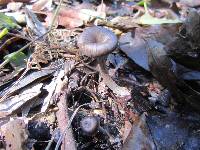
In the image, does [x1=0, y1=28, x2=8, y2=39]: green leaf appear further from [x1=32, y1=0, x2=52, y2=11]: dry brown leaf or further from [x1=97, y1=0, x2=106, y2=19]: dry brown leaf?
[x1=97, y1=0, x2=106, y2=19]: dry brown leaf

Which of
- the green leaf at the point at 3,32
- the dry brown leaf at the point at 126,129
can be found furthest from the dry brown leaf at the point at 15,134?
the green leaf at the point at 3,32

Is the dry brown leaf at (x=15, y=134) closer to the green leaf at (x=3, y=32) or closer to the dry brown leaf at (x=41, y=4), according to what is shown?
the green leaf at (x=3, y=32)

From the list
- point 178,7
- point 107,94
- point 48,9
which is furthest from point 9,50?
point 178,7

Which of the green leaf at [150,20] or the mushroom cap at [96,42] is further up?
the mushroom cap at [96,42]

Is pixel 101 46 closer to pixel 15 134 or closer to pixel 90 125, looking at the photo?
pixel 90 125

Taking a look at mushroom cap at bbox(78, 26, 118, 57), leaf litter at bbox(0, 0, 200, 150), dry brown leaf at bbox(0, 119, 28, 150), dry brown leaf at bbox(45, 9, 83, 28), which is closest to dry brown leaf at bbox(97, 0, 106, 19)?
leaf litter at bbox(0, 0, 200, 150)

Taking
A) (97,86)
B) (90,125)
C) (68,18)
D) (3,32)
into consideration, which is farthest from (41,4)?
(90,125)

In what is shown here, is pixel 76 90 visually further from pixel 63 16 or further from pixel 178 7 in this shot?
pixel 178 7
